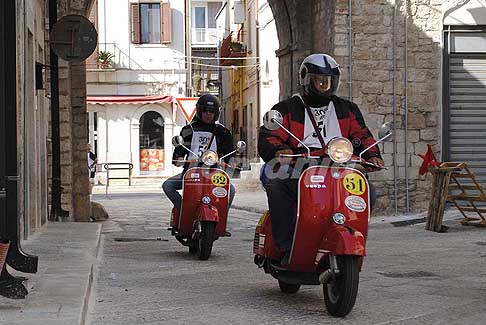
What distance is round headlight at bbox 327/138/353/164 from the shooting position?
17.5 ft

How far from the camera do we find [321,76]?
586cm

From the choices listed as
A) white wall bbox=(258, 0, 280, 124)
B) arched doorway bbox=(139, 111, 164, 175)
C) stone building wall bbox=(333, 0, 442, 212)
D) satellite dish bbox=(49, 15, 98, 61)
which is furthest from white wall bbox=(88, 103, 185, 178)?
satellite dish bbox=(49, 15, 98, 61)

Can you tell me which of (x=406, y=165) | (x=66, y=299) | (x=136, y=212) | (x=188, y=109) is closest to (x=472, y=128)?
(x=406, y=165)

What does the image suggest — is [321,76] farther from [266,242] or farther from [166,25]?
[166,25]

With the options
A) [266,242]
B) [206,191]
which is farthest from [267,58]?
[266,242]

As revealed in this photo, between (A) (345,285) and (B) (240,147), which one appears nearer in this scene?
(A) (345,285)

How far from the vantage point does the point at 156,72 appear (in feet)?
109

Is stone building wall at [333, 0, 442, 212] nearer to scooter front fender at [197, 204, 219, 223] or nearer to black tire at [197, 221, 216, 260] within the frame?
scooter front fender at [197, 204, 219, 223]

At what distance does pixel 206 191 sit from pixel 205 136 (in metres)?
0.68

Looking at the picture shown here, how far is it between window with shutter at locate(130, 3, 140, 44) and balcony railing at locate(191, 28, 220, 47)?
16931 mm

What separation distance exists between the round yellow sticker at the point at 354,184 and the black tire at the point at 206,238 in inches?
121

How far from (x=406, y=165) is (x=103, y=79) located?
2026 cm

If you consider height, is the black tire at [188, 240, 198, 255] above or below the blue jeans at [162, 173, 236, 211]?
below

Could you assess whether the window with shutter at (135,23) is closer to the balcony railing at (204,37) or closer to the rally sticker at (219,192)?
the balcony railing at (204,37)
